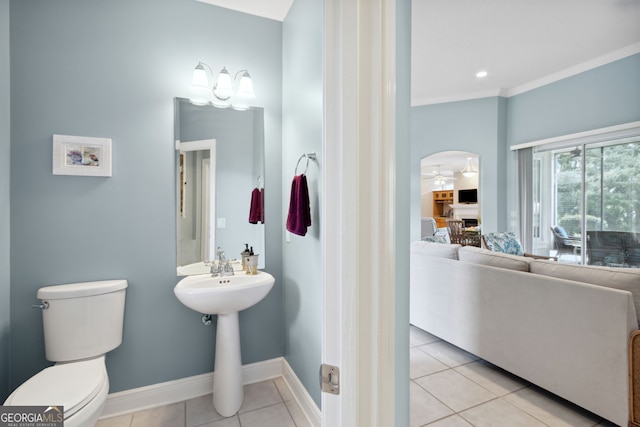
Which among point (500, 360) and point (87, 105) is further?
point (500, 360)

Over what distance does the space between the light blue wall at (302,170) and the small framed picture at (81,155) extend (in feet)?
3.60

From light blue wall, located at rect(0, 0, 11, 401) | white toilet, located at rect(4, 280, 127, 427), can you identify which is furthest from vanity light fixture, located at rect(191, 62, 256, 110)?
white toilet, located at rect(4, 280, 127, 427)

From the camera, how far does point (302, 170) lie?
1.92m

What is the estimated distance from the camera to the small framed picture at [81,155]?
1759 mm

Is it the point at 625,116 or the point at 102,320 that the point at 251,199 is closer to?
the point at 102,320

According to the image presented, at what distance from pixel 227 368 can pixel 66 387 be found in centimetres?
79

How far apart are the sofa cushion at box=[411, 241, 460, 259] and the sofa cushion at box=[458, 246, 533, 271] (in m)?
0.06

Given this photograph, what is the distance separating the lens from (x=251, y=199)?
86.7 inches

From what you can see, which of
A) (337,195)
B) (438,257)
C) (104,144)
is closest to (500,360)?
(438,257)

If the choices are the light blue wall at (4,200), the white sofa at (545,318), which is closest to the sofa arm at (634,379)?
the white sofa at (545,318)

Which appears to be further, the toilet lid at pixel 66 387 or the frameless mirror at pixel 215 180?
the frameless mirror at pixel 215 180

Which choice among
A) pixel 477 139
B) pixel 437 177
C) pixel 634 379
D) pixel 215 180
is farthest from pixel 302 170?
pixel 437 177

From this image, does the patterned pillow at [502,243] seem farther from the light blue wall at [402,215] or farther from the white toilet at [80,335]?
the white toilet at [80,335]

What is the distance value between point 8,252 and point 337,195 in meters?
2.02
